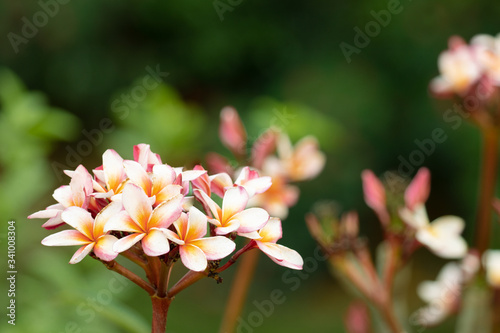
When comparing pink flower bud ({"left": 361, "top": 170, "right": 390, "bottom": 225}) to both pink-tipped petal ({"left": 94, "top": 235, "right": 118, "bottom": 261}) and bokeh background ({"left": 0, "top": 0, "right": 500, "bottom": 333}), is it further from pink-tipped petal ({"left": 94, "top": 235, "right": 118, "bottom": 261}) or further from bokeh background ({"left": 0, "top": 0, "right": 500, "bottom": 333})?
bokeh background ({"left": 0, "top": 0, "right": 500, "bottom": 333})

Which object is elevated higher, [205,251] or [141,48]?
[205,251]

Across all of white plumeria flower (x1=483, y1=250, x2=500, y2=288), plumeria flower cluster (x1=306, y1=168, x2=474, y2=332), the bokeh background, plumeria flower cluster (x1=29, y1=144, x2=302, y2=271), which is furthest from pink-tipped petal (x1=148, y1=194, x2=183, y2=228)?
the bokeh background

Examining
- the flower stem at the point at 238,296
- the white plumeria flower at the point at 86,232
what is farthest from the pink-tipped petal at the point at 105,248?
the flower stem at the point at 238,296

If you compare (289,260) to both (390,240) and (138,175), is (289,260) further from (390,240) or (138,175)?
(390,240)

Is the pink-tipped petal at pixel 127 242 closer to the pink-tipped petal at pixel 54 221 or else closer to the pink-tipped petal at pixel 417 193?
the pink-tipped petal at pixel 54 221

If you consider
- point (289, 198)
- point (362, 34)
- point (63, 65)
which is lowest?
point (63, 65)

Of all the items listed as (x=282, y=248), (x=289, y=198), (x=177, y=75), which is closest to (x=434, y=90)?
(x=289, y=198)

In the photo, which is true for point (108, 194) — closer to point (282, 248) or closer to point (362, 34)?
point (282, 248)

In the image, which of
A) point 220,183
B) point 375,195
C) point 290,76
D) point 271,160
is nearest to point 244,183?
point 220,183
